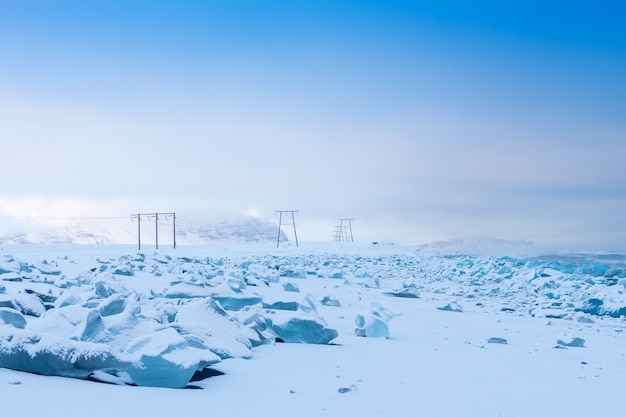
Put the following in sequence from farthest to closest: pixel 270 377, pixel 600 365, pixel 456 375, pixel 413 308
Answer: pixel 413 308
pixel 600 365
pixel 456 375
pixel 270 377

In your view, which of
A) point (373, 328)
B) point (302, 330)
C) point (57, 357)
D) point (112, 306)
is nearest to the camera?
point (57, 357)

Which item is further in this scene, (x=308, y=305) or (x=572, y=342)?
(x=308, y=305)

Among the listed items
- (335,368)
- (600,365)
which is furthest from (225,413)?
(600,365)

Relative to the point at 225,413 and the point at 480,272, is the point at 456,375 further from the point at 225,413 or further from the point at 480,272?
the point at 480,272

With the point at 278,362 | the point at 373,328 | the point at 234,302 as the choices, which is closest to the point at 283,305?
the point at 234,302

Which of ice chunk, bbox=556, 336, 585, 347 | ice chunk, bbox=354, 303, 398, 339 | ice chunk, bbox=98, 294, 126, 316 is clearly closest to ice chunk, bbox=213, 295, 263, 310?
ice chunk, bbox=354, 303, 398, 339

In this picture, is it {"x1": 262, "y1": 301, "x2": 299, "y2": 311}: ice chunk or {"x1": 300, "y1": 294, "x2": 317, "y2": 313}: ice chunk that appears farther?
{"x1": 262, "y1": 301, "x2": 299, "y2": 311}: ice chunk

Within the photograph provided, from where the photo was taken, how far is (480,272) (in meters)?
13.8

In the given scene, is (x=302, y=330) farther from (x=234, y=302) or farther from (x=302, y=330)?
(x=234, y=302)

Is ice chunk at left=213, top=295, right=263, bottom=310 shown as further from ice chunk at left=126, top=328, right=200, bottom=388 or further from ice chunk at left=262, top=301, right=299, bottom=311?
ice chunk at left=126, top=328, right=200, bottom=388

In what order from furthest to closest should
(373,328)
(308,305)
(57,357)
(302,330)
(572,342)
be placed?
(308,305) → (572,342) → (373,328) → (302,330) → (57,357)

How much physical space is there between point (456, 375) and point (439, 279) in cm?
964

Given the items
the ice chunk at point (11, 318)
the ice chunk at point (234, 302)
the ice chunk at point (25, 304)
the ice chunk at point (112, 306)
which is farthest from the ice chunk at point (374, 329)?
the ice chunk at point (11, 318)

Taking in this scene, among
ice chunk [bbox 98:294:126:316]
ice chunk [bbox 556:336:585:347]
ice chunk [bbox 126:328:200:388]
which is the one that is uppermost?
ice chunk [bbox 98:294:126:316]
